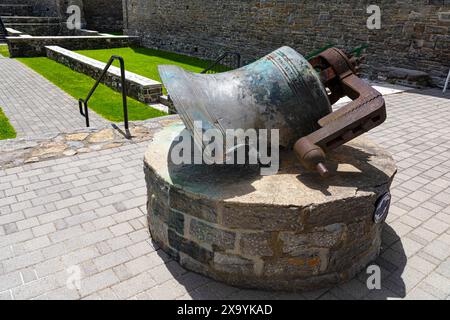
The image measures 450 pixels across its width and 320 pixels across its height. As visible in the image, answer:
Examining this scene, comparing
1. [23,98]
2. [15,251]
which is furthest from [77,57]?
[15,251]

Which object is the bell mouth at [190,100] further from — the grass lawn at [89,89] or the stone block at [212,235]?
the grass lawn at [89,89]

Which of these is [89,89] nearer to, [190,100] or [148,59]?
[148,59]

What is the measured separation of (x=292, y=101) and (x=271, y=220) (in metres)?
0.93

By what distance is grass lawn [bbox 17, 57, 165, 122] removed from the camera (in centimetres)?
791

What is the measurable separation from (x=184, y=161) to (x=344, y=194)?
4.25 feet

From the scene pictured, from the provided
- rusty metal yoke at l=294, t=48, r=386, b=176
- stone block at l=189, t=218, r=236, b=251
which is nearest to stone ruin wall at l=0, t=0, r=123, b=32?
stone block at l=189, t=218, r=236, b=251

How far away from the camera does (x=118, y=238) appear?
3387 millimetres

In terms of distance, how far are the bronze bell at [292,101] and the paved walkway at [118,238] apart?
117 cm

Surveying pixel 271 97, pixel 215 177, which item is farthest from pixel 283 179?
pixel 271 97

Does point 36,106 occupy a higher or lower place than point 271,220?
lower

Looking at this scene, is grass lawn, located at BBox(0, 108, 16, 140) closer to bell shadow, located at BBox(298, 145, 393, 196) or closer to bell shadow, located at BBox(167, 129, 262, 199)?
bell shadow, located at BBox(167, 129, 262, 199)

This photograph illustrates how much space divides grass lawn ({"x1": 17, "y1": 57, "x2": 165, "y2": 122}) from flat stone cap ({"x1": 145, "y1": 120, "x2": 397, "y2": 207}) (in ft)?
15.7

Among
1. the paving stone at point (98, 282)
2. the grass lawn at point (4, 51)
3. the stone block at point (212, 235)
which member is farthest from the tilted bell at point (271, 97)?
the grass lawn at point (4, 51)
